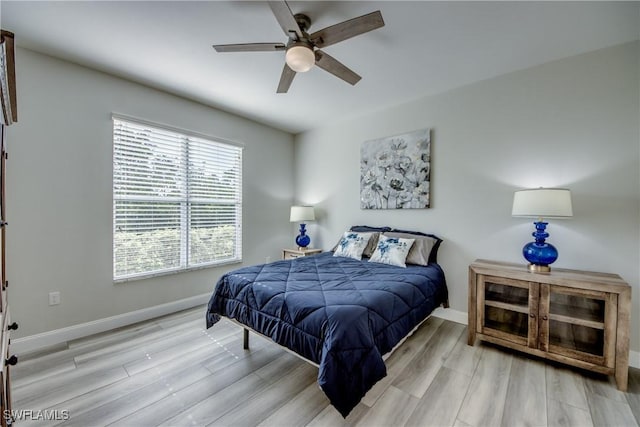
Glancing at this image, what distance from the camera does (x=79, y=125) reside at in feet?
8.57

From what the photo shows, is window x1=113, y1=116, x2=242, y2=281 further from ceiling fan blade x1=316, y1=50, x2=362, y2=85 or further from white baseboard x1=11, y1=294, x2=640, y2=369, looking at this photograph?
ceiling fan blade x1=316, y1=50, x2=362, y2=85

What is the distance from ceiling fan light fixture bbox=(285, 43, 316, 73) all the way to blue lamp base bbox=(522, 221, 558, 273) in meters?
2.37

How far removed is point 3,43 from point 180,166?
8.20 ft

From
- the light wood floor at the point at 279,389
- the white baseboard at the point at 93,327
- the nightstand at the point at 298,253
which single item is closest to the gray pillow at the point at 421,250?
the light wood floor at the point at 279,389

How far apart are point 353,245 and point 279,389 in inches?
72.0

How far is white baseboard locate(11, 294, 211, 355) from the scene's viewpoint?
7.65ft

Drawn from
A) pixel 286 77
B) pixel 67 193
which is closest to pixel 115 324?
pixel 67 193

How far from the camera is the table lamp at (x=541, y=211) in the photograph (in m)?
2.12

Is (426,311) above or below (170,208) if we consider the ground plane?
below

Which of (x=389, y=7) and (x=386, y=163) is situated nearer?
(x=389, y=7)

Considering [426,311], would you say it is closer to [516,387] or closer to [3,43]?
[516,387]

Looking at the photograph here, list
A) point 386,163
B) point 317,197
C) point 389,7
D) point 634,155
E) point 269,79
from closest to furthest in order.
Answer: point 389,7, point 634,155, point 269,79, point 386,163, point 317,197

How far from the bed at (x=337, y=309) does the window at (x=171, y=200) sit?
128 centimetres

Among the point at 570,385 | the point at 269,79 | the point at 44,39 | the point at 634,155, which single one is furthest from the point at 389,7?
the point at 570,385
